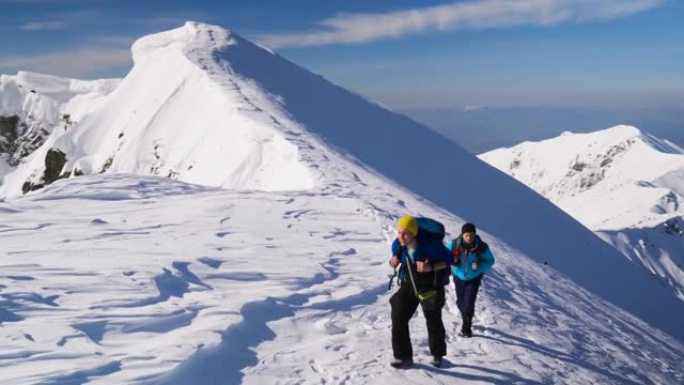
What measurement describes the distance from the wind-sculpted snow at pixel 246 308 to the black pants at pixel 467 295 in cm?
39

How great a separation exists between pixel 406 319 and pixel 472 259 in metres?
2.03

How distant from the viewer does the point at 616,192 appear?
158000 mm

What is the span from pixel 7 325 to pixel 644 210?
146704 millimetres

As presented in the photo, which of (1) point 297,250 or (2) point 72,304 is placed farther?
(1) point 297,250

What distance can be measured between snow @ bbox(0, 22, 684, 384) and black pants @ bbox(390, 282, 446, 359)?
317 millimetres

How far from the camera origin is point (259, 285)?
9.64 meters

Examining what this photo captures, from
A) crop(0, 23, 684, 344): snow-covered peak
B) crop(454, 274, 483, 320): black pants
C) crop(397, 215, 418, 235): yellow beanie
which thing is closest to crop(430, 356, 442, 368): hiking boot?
crop(454, 274, 483, 320): black pants

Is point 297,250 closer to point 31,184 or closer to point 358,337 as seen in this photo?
point 358,337

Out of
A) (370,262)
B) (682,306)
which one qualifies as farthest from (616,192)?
(370,262)

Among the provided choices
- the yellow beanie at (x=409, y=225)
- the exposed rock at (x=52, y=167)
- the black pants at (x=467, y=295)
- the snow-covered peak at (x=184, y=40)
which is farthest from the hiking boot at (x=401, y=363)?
the exposed rock at (x=52, y=167)

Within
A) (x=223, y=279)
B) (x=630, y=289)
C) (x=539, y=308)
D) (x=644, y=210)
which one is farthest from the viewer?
(x=644, y=210)

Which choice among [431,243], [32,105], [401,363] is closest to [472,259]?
[431,243]

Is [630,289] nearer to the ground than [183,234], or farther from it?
nearer to the ground

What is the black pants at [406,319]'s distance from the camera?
6977 millimetres
